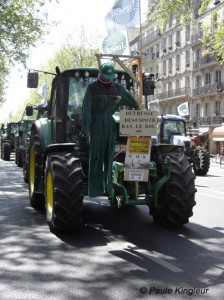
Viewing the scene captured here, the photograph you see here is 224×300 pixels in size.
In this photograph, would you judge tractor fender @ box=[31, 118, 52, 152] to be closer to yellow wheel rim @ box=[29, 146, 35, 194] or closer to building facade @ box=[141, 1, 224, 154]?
yellow wheel rim @ box=[29, 146, 35, 194]

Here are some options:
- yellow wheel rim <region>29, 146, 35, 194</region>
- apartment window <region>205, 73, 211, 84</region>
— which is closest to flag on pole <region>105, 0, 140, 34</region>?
yellow wheel rim <region>29, 146, 35, 194</region>

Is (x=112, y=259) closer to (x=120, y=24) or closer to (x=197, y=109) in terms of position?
(x=120, y=24)

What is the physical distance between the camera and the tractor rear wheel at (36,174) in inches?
314

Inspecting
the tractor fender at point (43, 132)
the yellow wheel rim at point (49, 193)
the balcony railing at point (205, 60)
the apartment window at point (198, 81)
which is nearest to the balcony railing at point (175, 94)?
the apartment window at point (198, 81)

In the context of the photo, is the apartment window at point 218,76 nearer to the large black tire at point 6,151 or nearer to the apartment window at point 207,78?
the apartment window at point 207,78

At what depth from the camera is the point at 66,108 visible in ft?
24.3

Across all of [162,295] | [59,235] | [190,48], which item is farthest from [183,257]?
[190,48]

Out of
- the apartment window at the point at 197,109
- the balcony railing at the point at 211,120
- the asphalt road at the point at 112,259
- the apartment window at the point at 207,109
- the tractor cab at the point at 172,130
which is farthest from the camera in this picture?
the apartment window at the point at 197,109

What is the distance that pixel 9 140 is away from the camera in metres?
26.0

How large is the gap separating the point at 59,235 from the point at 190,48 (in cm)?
5203

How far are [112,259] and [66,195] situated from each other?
1.18 m

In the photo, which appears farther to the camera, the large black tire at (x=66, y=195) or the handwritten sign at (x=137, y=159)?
the handwritten sign at (x=137, y=159)

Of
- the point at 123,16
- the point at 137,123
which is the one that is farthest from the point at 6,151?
the point at 137,123

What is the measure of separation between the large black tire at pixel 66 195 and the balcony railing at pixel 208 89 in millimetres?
42482
